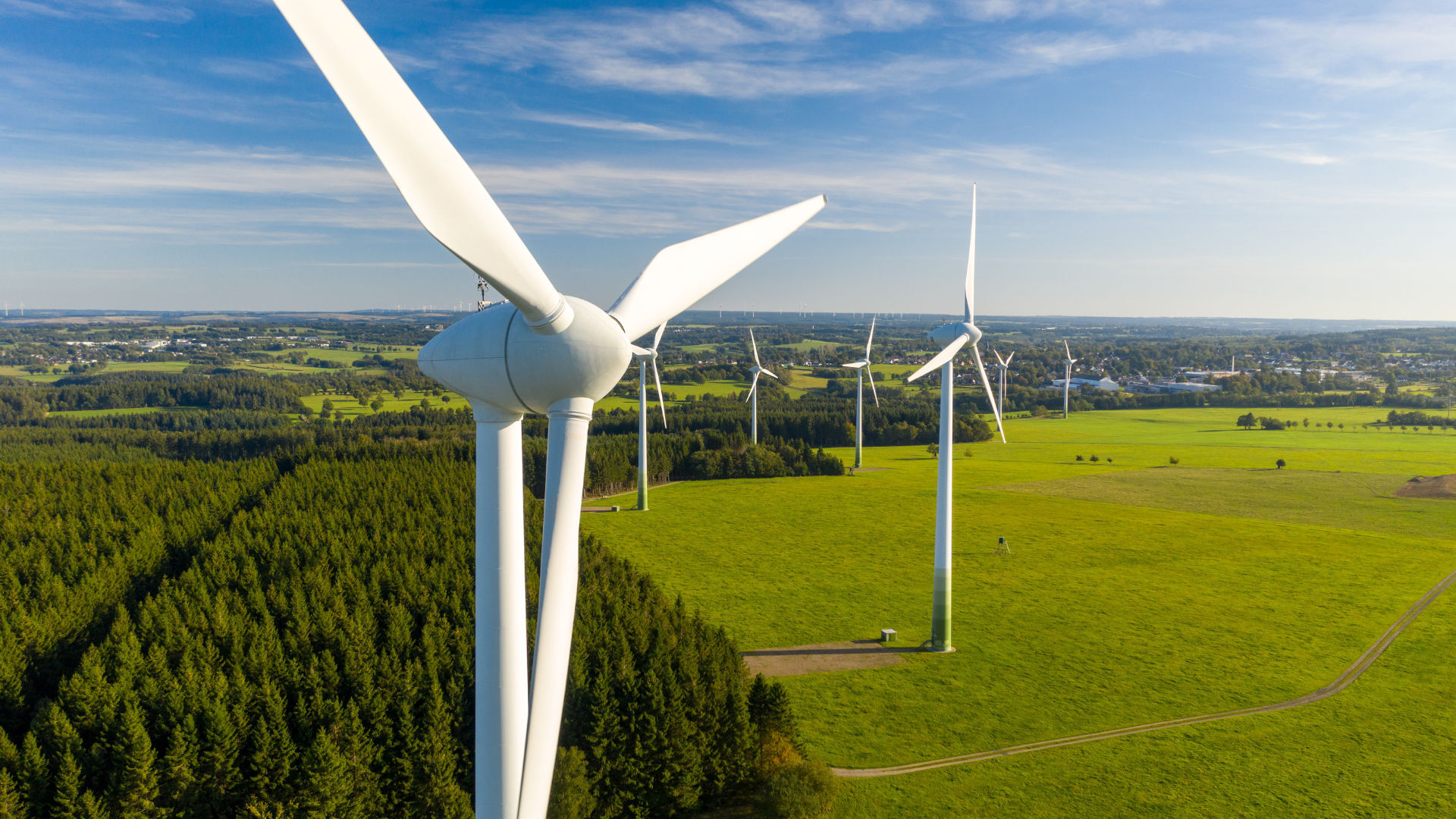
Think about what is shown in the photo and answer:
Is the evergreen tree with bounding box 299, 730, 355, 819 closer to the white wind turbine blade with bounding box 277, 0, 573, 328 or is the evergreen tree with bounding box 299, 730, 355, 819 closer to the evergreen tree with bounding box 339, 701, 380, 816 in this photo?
the evergreen tree with bounding box 339, 701, 380, 816

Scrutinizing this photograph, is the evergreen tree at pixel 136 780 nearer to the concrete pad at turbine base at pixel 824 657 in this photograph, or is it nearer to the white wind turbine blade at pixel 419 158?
the white wind turbine blade at pixel 419 158

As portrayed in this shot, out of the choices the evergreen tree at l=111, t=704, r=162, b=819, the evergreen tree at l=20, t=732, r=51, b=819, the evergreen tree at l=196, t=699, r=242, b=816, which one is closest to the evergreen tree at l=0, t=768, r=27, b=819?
the evergreen tree at l=20, t=732, r=51, b=819

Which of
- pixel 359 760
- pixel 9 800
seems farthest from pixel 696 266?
pixel 9 800

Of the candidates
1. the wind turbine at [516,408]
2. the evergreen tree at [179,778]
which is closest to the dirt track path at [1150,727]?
the wind turbine at [516,408]

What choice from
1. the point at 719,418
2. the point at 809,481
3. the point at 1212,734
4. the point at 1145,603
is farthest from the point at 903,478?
the point at 1212,734

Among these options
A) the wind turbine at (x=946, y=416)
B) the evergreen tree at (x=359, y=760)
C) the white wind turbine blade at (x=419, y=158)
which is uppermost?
the white wind turbine blade at (x=419, y=158)

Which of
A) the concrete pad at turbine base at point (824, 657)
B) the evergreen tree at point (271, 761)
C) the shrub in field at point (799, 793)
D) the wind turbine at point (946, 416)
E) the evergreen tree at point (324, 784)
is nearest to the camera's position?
the evergreen tree at point (324, 784)

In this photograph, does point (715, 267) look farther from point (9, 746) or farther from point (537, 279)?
point (9, 746)
